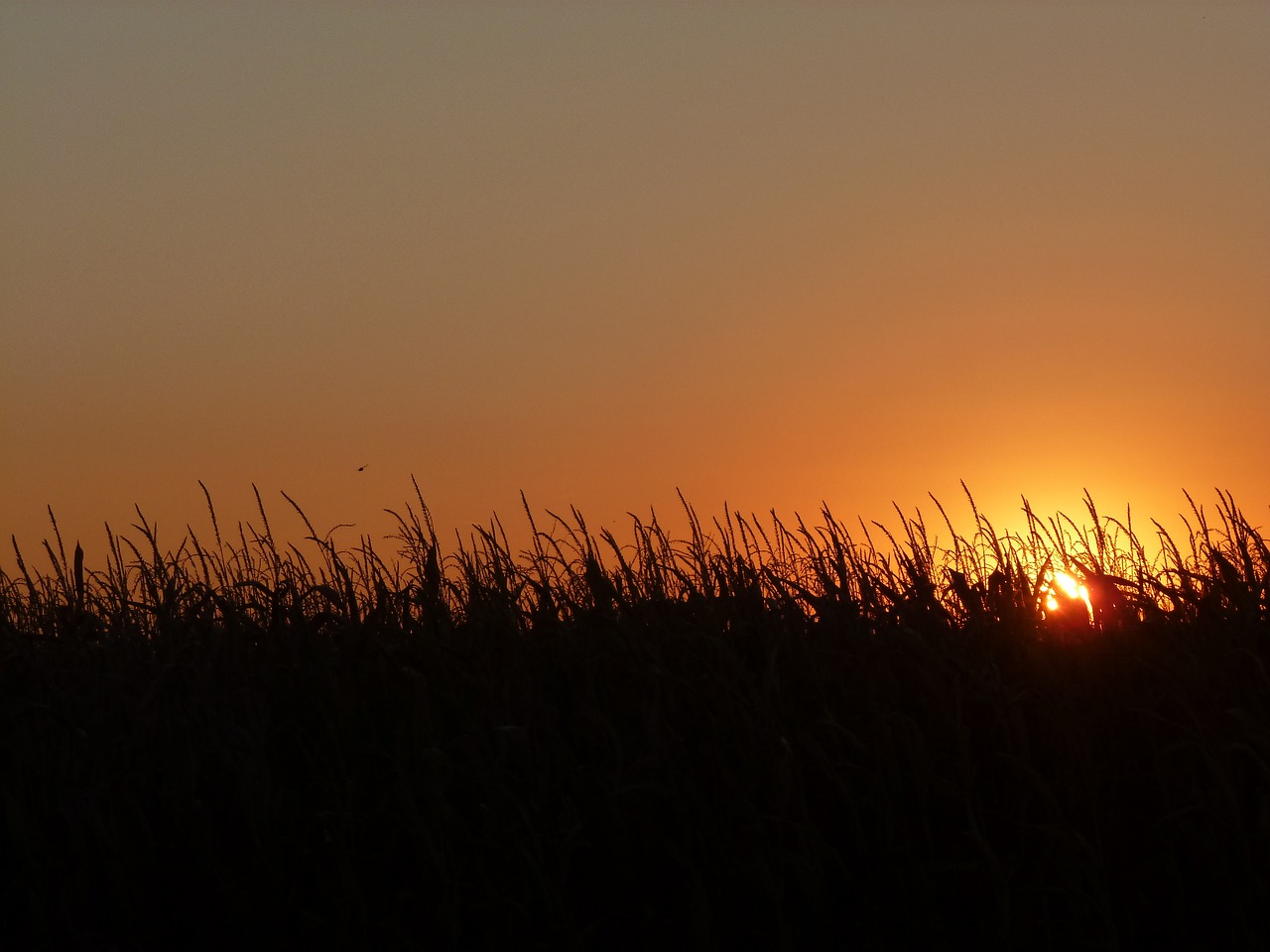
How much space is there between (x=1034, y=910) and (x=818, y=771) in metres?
0.63

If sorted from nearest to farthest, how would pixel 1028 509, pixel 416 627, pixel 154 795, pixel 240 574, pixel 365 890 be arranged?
pixel 365 890
pixel 154 795
pixel 416 627
pixel 1028 509
pixel 240 574

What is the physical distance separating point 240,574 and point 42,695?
1730 mm

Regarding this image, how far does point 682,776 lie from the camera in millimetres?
3158

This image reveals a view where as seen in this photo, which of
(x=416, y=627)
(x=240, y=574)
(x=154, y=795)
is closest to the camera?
(x=154, y=795)

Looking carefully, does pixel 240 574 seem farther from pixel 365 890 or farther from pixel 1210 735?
pixel 1210 735

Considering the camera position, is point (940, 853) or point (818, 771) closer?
point (940, 853)

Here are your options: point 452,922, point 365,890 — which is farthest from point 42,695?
point 452,922

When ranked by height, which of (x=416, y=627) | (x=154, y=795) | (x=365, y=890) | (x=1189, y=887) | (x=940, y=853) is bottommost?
(x=1189, y=887)

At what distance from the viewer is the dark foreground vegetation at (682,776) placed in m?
2.84

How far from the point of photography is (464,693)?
3.58 m

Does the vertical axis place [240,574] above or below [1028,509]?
above

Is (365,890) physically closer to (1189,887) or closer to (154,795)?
(154,795)

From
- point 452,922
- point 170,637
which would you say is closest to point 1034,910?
point 452,922

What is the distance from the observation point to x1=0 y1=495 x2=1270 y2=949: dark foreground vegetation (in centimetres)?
284
